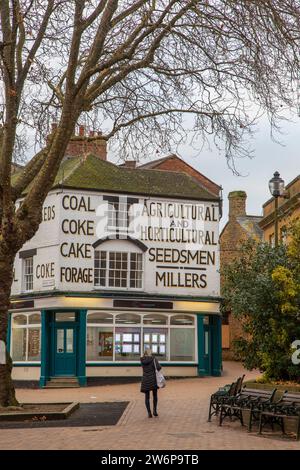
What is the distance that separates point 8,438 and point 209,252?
80.9 feet

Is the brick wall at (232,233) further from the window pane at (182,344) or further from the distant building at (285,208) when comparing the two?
the window pane at (182,344)

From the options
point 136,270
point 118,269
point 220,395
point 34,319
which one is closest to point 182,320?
point 136,270

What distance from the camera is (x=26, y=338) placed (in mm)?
36938

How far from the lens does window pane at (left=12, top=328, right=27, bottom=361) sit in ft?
121

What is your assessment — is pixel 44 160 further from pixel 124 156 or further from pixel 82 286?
pixel 82 286

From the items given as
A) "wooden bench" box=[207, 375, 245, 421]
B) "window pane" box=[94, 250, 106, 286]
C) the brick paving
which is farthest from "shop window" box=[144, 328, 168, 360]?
"wooden bench" box=[207, 375, 245, 421]

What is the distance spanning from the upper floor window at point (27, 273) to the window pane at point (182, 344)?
7.11 m

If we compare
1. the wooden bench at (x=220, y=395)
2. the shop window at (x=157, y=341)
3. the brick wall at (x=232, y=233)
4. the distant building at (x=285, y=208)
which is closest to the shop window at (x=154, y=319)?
the shop window at (x=157, y=341)

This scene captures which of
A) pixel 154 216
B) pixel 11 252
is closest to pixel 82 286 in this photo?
pixel 154 216

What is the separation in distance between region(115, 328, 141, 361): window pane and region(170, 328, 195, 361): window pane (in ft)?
5.89

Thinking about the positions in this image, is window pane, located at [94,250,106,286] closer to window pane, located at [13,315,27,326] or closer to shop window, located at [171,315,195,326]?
shop window, located at [171,315,195,326]

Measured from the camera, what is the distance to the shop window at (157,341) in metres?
36.6

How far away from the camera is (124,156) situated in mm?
23281

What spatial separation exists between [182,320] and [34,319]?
7.01 m
